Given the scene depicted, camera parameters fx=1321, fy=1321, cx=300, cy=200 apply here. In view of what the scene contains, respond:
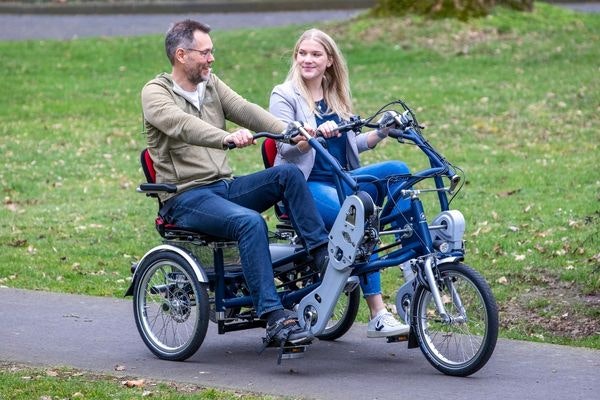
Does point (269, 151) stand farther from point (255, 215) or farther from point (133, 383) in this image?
point (133, 383)

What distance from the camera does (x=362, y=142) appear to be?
739cm

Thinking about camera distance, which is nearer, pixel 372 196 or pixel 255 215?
pixel 255 215

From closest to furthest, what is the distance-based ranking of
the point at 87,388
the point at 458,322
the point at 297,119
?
the point at 87,388
the point at 458,322
the point at 297,119

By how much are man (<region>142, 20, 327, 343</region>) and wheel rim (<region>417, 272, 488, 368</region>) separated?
62 cm

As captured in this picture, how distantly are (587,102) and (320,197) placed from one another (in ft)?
32.0

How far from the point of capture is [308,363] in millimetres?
6957

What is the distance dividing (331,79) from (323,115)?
0.28 metres

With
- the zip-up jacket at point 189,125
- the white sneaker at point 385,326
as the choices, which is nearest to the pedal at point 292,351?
the white sneaker at point 385,326

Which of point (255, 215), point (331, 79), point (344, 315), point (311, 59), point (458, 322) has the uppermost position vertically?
point (311, 59)

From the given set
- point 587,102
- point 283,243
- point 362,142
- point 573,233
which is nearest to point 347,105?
point 362,142

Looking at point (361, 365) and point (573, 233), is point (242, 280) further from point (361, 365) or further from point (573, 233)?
point (573, 233)

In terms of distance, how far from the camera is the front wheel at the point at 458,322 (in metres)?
6.29

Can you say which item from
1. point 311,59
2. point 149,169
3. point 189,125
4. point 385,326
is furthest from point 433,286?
point 149,169

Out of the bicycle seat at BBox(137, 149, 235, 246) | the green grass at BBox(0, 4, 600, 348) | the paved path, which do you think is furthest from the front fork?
the green grass at BBox(0, 4, 600, 348)
